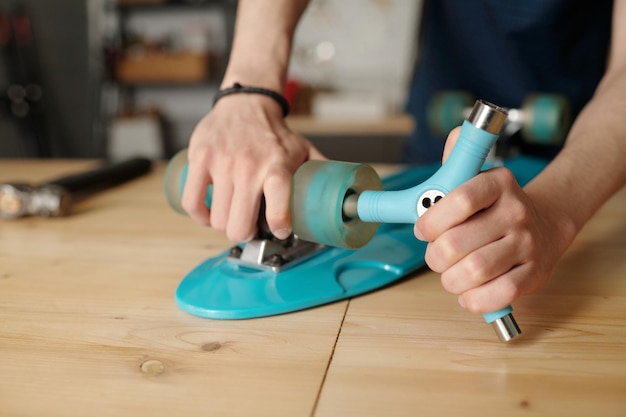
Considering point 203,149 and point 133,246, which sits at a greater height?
point 203,149

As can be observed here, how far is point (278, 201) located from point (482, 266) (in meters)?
0.21

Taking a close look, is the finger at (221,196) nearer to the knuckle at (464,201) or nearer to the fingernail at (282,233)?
the fingernail at (282,233)

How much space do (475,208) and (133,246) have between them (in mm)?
503

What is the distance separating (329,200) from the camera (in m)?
0.55

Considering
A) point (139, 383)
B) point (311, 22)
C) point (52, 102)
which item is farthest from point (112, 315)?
point (52, 102)

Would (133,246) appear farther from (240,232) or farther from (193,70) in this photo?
(193,70)

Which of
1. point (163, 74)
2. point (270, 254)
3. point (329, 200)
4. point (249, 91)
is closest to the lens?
point (329, 200)

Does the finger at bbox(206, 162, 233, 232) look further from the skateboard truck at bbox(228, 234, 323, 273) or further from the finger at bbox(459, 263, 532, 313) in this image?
the finger at bbox(459, 263, 532, 313)

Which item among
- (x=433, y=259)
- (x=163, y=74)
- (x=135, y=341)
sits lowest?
(x=163, y=74)

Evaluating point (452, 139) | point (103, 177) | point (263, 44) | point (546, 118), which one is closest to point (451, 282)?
point (452, 139)

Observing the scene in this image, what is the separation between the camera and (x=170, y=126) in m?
3.54

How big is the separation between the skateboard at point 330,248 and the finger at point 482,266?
0.11ft

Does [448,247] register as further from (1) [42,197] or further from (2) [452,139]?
(1) [42,197]

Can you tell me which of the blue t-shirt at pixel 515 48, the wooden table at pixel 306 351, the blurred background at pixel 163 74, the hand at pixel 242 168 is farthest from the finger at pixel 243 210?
the blurred background at pixel 163 74
